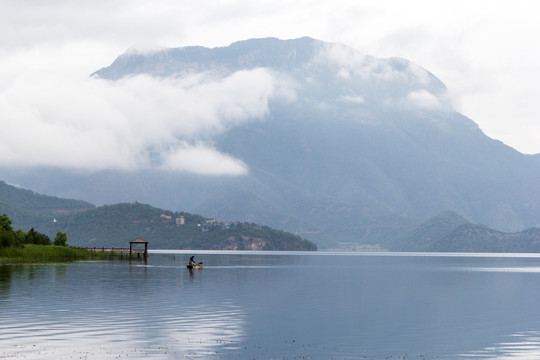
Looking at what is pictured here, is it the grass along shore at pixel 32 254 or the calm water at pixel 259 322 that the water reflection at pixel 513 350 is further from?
the grass along shore at pixel 32 254

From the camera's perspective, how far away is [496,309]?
77.7m

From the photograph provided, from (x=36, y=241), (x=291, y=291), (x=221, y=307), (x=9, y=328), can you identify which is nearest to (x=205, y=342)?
(x=9, y=328)

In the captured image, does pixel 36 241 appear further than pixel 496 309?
Yes

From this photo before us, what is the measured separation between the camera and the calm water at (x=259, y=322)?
4806cm

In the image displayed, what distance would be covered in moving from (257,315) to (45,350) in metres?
24.0

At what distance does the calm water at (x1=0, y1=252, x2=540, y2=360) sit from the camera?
48062 millimetres

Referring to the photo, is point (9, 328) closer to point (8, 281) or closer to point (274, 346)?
point (274, 346)

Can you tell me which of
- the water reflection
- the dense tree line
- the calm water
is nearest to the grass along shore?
the dense tree line

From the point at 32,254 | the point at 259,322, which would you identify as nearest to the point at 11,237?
the point at 32,254

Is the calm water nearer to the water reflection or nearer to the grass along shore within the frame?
the water reflection

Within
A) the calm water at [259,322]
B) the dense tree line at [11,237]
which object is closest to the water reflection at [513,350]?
the calm water at [259,322]

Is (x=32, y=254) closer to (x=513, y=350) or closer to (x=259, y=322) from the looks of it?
(x=259, y=322)

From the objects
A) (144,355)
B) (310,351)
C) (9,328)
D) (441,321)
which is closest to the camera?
(144,355)

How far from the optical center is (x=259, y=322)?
Answer: 62.1 m
